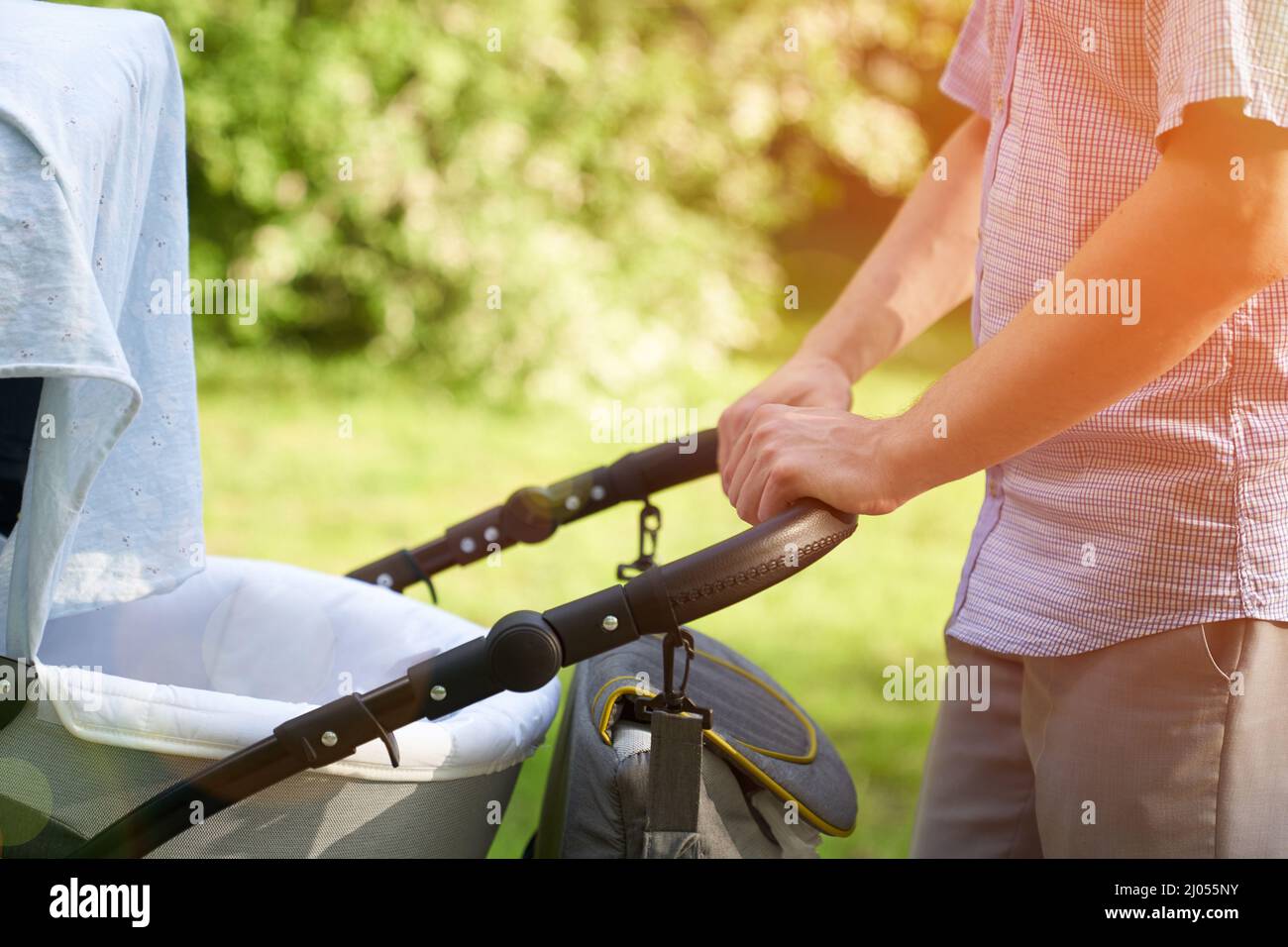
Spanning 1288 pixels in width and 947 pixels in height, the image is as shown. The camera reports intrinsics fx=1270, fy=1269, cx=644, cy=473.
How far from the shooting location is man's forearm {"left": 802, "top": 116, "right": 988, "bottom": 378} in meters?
1.67

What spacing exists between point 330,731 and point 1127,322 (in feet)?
2.71

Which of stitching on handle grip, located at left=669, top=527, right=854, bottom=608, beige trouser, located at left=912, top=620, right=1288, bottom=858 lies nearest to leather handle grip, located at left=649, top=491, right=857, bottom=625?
stitching on handle grip, located at left=669, top=527, right=854, bottom=608

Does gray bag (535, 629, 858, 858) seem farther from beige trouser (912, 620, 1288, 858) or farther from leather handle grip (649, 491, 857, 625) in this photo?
beige trouser (912, 620, 1288, 858)

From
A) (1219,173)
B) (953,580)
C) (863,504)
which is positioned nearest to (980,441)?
(863,504)

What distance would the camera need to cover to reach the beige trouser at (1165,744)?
47.9 inches

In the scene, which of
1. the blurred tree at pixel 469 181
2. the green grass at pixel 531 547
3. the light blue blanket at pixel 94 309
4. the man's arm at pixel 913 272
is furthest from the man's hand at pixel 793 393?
the blurred tree at pixel 469 181

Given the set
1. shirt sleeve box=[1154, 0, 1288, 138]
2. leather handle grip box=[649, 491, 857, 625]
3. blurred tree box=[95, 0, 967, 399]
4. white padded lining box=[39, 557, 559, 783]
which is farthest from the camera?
blurred tree box=[95, 0, 967, 399]

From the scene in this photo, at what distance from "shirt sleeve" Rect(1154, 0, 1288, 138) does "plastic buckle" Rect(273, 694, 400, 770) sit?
2.94 ft

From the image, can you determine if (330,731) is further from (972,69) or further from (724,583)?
(972,69)

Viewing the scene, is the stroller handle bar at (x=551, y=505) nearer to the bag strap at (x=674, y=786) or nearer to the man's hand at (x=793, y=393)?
the man's hand at (x=793, y=393)

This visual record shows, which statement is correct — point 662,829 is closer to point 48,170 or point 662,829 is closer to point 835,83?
point 48,170

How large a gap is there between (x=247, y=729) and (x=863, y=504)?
0.69 m

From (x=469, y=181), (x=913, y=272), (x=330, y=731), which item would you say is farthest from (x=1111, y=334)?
(x=469, y=181)

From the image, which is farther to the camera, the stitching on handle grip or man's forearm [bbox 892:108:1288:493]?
the stitching on handle grip
